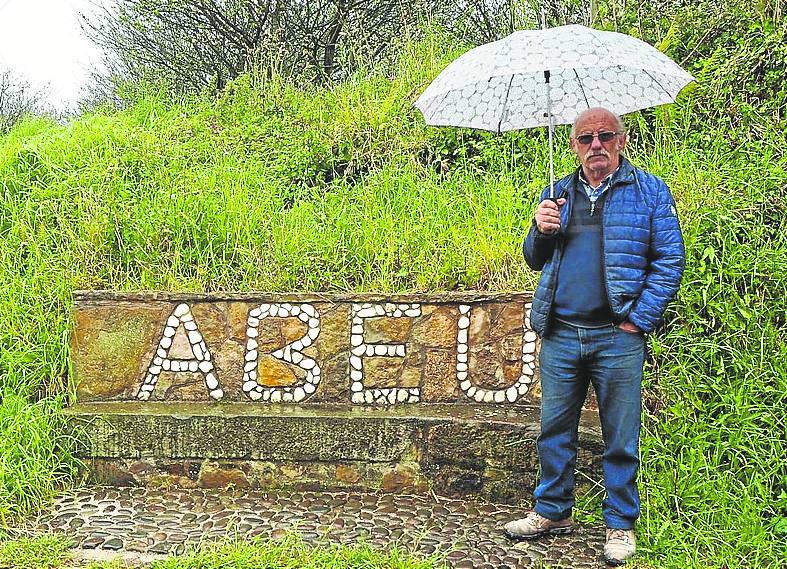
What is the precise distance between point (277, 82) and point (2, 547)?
497 cm

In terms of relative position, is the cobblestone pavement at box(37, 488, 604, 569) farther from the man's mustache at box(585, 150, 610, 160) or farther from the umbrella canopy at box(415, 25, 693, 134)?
the umbrella canopy at box(415, 25, 693, 134)

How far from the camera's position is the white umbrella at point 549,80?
11.3 feet

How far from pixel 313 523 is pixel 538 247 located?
1.78 metres

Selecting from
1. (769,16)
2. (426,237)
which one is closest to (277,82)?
(426,237)

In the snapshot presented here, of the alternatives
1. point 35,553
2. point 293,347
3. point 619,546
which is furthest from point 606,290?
point 35,553

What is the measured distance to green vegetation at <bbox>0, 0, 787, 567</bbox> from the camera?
162 inches

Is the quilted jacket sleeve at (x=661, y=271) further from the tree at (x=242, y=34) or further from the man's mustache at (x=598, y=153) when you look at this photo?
the tree at (x=242, y=34)

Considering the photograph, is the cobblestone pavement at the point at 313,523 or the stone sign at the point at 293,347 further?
the stone sign at the point at 293,347

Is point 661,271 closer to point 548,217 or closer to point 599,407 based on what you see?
point 548,217

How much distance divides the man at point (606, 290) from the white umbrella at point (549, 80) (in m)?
0.22

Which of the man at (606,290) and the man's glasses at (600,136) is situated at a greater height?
the man's glasses at (600,136)

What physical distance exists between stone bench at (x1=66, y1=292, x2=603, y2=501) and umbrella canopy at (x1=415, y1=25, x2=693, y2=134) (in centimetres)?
114

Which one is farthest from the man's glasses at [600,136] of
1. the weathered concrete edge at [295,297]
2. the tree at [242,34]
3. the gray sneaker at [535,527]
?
the tree at [242,34]

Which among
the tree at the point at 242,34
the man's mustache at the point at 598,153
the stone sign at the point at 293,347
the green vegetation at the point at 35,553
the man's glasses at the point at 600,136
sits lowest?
the green vegetation at the point at 35,553
